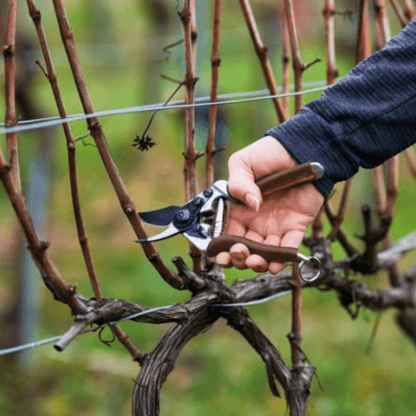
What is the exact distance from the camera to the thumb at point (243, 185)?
61.4 inches

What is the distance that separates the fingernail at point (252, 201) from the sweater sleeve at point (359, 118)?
0.18 metres

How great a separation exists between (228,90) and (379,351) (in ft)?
18.1

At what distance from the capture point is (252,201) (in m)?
1.55

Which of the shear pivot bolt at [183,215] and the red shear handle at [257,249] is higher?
the shear pivot bolt at [183,215]

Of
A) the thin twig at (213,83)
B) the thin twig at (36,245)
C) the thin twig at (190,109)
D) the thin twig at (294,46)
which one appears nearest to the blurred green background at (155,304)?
the thin twig at (190,109)

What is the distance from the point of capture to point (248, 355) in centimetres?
418

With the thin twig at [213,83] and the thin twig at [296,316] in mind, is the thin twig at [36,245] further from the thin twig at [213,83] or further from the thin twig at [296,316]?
the thin twig at [296,316]

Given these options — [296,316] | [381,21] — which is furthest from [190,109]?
[381,21]

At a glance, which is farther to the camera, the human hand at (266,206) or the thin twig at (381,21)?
the thin twig at (381,21)

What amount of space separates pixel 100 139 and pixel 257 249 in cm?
41

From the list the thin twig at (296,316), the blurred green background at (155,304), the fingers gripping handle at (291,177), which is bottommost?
the blurred green background at (155,304)

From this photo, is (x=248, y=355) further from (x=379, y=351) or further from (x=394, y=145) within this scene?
(x=394, y=145)

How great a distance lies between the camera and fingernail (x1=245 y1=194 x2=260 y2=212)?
1542 mm

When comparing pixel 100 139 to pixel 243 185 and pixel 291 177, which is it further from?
pixel 291 177
